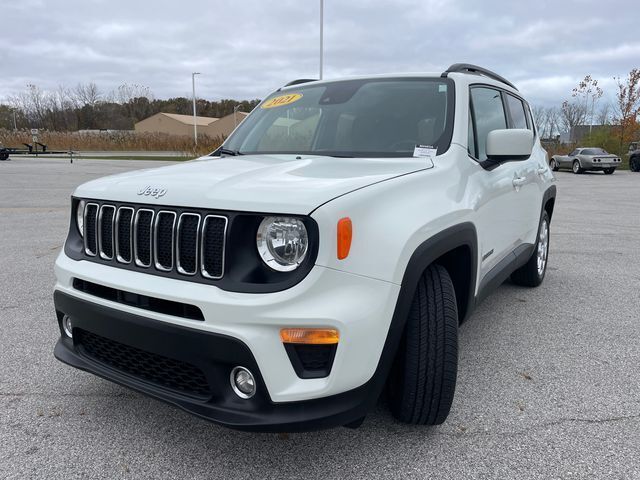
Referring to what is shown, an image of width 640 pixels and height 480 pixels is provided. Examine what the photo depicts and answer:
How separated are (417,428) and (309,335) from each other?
1011mm

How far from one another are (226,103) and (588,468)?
10677 cm

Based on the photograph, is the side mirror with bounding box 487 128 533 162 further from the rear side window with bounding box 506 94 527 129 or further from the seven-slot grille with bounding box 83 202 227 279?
the seven-slot grille with bounding box 83 202 227 279

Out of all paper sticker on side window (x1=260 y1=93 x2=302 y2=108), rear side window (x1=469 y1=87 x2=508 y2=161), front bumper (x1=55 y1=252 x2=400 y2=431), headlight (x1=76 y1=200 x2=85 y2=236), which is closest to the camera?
front bumper (x1=55 y1=252 x2=400 y2=431)

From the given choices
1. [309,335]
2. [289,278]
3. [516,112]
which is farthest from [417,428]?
[516,112]

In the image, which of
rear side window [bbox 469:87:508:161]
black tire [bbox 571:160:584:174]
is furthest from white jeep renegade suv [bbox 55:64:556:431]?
black tire [bbox 571:160:584:174]

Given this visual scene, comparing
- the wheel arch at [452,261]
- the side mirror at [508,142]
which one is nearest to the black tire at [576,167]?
the side mirror at [508,142]

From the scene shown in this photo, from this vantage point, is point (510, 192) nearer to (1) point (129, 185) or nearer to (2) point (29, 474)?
(1) point (129, 185)

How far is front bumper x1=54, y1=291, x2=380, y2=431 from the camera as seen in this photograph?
186cm

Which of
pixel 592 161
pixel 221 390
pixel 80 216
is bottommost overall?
pixel 221 390

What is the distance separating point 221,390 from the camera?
1946mm

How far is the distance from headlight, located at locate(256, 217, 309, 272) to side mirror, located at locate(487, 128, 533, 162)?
152cm

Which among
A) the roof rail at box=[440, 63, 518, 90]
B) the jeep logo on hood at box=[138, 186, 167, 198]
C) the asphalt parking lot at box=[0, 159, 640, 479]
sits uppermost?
the roof rail at box=[440, 63, 518, 90]

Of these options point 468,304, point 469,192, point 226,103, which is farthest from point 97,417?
point 226,103

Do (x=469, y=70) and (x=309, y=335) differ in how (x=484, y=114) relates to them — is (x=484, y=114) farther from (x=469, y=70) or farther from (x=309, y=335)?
(x=309, y=335)
